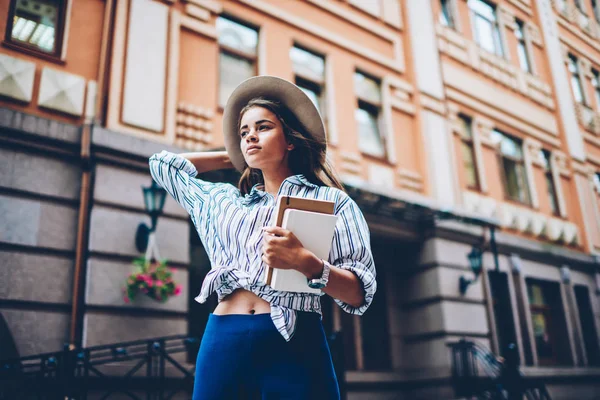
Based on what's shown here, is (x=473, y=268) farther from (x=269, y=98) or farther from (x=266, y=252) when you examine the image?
(x=266, y=252)

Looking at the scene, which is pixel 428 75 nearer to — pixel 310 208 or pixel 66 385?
pixel 66 385

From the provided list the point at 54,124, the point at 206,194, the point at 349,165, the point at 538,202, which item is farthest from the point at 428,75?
the point at 206,194

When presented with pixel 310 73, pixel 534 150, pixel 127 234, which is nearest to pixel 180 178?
pixel 127 234

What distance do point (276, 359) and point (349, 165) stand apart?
7.92 m

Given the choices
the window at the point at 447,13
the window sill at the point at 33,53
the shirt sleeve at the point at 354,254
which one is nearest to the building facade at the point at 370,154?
the window sill at the point at 33,53

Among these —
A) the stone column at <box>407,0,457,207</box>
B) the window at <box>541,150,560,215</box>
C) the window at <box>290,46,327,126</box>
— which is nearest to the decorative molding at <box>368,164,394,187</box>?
the stone column at <box>407,0,457,207</box>

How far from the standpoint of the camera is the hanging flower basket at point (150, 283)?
19.8ft

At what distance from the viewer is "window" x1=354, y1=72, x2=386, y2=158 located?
1012 cm

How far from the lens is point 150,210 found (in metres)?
6.30

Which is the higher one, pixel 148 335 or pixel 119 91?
pixel 119 91

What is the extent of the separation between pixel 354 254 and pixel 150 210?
5.00 meters

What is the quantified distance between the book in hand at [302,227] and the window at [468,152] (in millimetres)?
10331

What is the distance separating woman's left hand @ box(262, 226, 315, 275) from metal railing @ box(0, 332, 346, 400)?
3957 millimetres

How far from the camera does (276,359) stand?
1.55m
